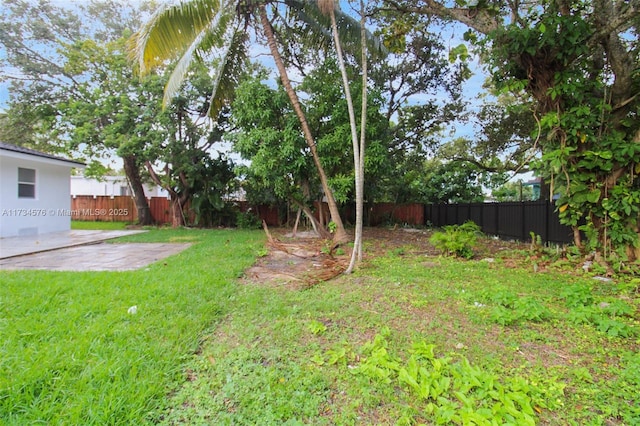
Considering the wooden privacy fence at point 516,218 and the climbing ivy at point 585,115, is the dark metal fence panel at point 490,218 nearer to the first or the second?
the wooden privacy fence at point 516,218

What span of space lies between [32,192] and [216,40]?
7.41 meters

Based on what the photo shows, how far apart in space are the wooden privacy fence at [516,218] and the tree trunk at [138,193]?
12.7m

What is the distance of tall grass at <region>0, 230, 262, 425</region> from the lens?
1.69 m

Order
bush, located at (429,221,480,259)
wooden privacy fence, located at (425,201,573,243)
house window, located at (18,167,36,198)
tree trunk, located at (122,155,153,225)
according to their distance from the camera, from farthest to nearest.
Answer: tree trunk, located at (122,155,153,225), house window, located at (18,167,36,198), wooden privacy fence, located at (425,201,573,243), bush, located at (429,221,480,259)

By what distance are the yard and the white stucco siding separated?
672 cm

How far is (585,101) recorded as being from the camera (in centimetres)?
482

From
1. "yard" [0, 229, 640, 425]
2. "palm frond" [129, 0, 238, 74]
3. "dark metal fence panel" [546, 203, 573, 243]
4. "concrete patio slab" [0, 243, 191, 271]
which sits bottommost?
→ "yard" [0, 229, 640, 425]

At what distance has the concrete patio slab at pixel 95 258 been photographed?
5000 mm

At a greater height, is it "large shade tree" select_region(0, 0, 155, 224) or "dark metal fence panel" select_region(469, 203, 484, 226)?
"large shade tree" select_region(0, 0, 155, 224)

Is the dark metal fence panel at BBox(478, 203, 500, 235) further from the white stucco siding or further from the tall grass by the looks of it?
the white stucco siding

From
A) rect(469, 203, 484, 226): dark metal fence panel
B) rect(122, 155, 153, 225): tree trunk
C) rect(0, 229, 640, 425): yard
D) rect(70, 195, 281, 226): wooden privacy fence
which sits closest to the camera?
rect(0, 229, 640, 425): yard

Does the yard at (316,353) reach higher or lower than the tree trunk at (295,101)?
lower

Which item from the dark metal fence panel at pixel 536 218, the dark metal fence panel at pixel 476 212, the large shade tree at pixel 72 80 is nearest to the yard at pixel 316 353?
the dark metal fence panel at pixel 536 218

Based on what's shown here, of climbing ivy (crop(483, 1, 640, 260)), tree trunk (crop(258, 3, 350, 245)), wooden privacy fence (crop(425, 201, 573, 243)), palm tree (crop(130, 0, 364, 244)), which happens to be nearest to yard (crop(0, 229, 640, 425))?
climbing ivy (crop(483, 1, 640, 260))
